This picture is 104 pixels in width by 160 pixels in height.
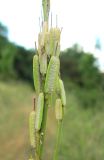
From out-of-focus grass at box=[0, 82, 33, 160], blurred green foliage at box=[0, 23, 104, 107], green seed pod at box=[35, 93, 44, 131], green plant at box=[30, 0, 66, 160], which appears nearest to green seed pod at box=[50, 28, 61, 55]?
green plant at box=[30, 0, 66, 160]

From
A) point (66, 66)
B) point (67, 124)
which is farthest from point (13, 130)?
point (66, 66)

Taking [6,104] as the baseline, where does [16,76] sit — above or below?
above

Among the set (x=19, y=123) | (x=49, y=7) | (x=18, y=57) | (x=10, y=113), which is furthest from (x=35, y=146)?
(x=18, y=57)

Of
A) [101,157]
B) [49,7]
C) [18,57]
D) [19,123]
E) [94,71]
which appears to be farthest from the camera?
[18,57]

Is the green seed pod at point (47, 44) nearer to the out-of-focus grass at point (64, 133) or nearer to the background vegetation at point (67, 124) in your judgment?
the background vegetation at point (67, 124)

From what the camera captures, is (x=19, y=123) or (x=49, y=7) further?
(x=19, y=123)

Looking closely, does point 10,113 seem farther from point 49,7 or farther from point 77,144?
point 49,7

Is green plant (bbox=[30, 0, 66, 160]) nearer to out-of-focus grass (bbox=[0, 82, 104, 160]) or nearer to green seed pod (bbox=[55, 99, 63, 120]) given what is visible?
green seed pod (bbox=[55, 99, 63, 120])
